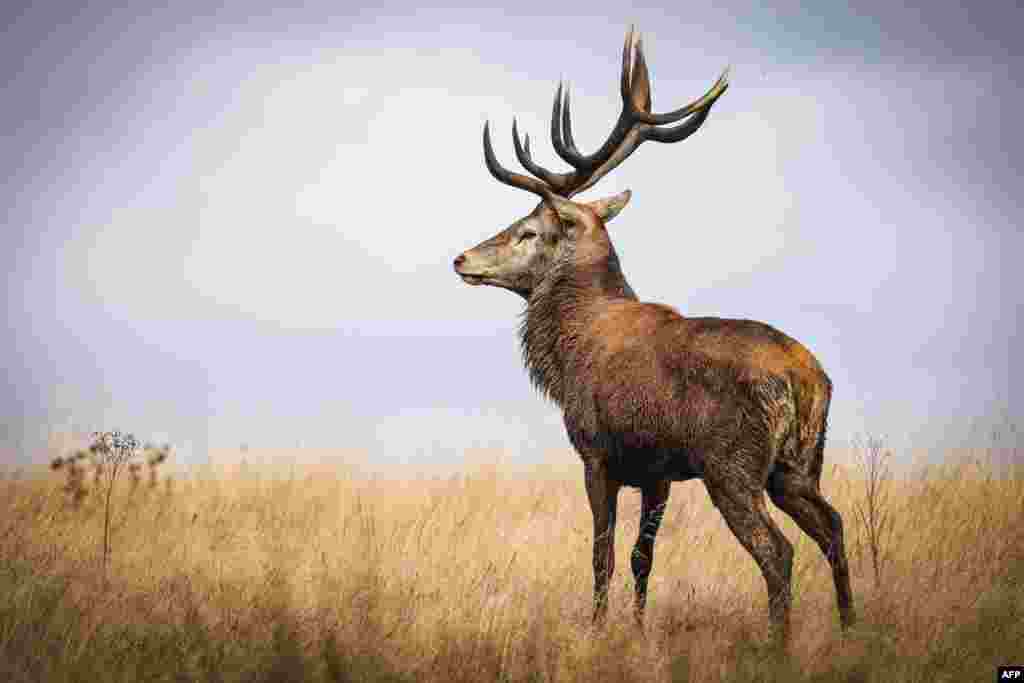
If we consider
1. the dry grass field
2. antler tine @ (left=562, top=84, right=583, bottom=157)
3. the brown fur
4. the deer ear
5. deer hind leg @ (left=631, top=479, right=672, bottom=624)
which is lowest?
the dry grass field

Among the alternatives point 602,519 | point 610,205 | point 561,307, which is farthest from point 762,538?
point 610,205

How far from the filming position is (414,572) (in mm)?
8133

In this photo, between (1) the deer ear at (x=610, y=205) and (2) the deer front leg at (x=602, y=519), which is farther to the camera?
(1) the deer ear at (x=610, y=205)

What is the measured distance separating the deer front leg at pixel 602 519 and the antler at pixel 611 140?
229cm

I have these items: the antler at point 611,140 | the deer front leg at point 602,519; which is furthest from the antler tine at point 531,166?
the deer front leg at point 602,519

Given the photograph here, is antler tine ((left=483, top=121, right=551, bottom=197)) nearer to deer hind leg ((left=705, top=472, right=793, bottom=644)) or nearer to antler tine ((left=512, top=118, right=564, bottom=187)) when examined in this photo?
antler tine ((left=512, top=118, right=564, bottom=187))

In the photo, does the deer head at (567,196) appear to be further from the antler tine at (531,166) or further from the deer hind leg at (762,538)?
the deer hind leg at (762,538)

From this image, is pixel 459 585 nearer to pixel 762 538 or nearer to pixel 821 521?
pixel 762 538

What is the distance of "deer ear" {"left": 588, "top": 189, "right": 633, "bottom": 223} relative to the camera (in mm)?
8195

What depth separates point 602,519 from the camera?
7094mm

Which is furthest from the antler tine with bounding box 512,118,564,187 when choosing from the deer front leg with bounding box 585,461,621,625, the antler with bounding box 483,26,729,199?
the deer front leg with bounding box 585,461,621,625

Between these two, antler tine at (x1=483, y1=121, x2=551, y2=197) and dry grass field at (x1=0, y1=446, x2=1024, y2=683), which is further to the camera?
antler tine at (x1=483, y1=121, x2=551, y2=197)

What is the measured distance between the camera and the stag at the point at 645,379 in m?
6.36

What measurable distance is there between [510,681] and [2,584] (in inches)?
133
